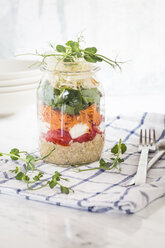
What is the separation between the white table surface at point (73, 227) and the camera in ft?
1.95

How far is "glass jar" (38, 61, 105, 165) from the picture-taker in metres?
0.84

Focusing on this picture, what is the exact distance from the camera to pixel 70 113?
834 millimetres

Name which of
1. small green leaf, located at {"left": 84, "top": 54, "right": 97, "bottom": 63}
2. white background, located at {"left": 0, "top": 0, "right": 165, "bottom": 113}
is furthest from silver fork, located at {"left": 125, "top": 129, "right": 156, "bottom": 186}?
white background, located at {"left": 0, "top": 0, "right": 165, "bottom": 113}

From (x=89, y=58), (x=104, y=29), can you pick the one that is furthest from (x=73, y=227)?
(x=104, y=29)

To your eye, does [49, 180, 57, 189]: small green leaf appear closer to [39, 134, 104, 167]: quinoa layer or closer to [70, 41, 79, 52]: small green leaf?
[39, 134, 104, 167]: quinoa layer

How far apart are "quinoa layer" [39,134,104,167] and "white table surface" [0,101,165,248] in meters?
0.15

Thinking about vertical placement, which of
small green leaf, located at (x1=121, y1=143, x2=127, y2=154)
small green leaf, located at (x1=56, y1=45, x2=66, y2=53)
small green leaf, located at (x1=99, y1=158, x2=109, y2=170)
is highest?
small green leaf, located at (x1=56, y1=45, x2=66, y2=53)

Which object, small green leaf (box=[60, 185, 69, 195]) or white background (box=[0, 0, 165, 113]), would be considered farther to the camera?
white background (box=[0, 0, 165, 113])

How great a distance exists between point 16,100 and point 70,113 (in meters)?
0.36

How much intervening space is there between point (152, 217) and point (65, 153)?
0.25m

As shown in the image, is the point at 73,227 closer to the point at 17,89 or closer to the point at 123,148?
the point at 123,148

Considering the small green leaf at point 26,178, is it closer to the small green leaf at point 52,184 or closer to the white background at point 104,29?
the small green leaf at point 52,184

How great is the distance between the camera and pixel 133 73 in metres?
1.83

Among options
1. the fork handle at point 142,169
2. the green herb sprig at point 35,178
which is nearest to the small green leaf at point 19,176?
the green herb sprig at point 35,178
